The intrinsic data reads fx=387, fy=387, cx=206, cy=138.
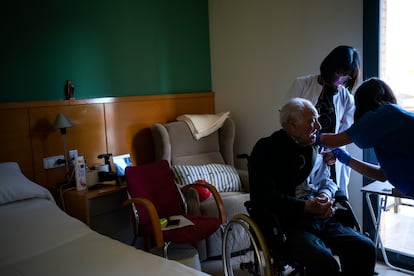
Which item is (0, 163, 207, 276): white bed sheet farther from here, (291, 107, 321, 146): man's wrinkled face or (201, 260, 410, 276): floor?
(201, 260, 410, 276): floor

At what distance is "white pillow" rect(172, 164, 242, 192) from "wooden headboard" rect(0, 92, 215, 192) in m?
0.49

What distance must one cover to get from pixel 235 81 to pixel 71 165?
1.78 meters

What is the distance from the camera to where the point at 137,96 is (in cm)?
341

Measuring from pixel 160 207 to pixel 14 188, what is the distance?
39.1 inches

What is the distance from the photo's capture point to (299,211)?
1.93 metres

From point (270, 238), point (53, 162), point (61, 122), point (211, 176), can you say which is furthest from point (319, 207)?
point (53, 162)

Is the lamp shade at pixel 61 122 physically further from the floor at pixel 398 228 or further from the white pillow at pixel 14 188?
the floor at pixel 398 228

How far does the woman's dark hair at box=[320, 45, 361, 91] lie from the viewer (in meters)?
2.27

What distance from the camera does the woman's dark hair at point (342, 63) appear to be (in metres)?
2.27

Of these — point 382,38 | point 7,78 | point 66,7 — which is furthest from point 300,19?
point 7,78

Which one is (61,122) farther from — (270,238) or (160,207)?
(270,238)

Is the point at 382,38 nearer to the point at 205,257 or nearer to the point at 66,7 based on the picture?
the point at 205,257

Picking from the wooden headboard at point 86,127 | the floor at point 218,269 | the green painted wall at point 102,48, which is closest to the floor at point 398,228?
the floor at point 218,269

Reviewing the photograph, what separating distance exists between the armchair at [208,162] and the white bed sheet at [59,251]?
3.66 ft
